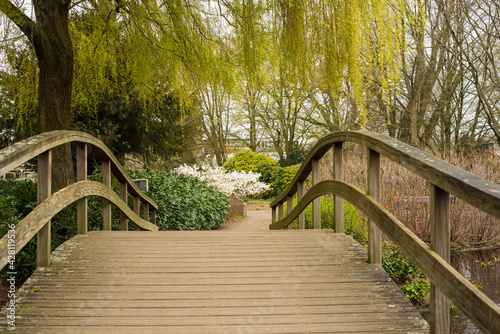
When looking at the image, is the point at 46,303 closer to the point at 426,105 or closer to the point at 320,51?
the point at 320,51

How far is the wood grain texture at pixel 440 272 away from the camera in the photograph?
134 centimetres

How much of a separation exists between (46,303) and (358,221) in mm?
5225

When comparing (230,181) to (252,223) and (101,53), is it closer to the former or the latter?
(252,223)

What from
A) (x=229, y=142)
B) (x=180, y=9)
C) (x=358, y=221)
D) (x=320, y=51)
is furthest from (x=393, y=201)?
(x=229, y=142)

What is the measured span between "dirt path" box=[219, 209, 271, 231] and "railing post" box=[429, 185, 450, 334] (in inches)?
313

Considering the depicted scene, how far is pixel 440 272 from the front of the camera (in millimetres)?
1633

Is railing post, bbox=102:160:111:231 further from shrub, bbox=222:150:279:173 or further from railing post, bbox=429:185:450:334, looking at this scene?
shrub, bbox=222:150:279:173

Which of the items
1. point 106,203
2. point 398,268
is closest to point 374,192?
point 106,203

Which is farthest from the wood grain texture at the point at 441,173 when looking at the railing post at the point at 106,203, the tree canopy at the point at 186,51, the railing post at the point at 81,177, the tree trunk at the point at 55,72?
the tree trunk at the point at 55,72

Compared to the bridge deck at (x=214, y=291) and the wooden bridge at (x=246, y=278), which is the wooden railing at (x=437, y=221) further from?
the bridge deck at (x=214, y=291)

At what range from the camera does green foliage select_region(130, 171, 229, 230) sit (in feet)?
23.5

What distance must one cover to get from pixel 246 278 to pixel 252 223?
841 cm

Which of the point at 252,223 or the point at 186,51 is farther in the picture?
the point at 252,223

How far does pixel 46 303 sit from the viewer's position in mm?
2084
